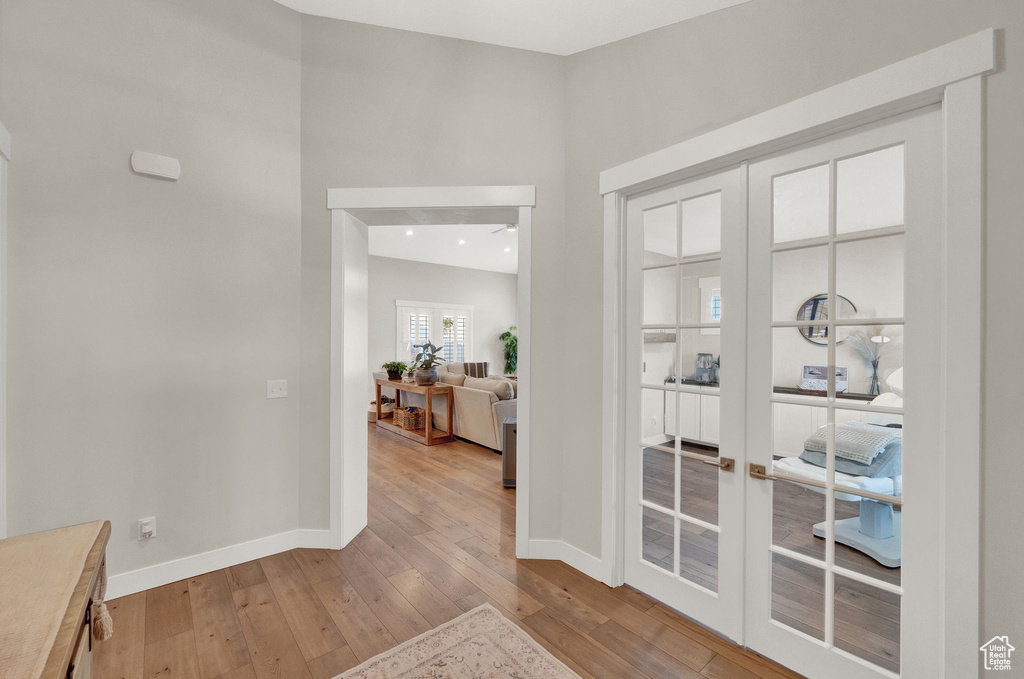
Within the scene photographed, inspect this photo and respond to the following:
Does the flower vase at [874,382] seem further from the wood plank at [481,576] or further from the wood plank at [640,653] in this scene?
the wood plank at [481,576]

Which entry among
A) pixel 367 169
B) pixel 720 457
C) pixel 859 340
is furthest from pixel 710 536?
pixel 367 169

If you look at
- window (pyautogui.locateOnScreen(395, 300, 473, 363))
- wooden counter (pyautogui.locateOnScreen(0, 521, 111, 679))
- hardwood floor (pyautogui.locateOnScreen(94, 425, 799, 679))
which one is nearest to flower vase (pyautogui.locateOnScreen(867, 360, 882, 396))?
hardwood floor (pyautogui.locateOnScreen(94, 425, 799, 679))

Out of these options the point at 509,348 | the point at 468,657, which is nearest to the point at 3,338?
the point at 468,657

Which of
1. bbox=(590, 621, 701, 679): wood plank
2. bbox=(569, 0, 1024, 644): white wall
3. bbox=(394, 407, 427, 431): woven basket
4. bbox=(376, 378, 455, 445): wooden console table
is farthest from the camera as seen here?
bbox=(394, 407, 427, 431): woven basket

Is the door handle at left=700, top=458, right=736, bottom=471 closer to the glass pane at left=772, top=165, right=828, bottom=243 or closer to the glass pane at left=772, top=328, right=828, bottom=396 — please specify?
the glass pane at left=772, top=328, right=828, bottom=396

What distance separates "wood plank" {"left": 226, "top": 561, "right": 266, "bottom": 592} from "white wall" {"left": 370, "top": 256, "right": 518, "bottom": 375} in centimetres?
585

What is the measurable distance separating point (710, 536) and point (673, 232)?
55.4 inches

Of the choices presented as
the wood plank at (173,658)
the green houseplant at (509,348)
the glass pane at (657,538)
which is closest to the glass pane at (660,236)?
the glass pane at (657,538)

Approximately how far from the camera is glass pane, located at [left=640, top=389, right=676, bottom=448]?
208cm

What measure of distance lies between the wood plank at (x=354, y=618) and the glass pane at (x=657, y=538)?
1.28 meters

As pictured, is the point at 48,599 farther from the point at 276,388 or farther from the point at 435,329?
the point at 435,329

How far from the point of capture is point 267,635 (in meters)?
1.89

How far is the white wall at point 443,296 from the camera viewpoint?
8.23 meters

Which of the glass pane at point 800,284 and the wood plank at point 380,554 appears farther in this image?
the wood plank at point 380,554
